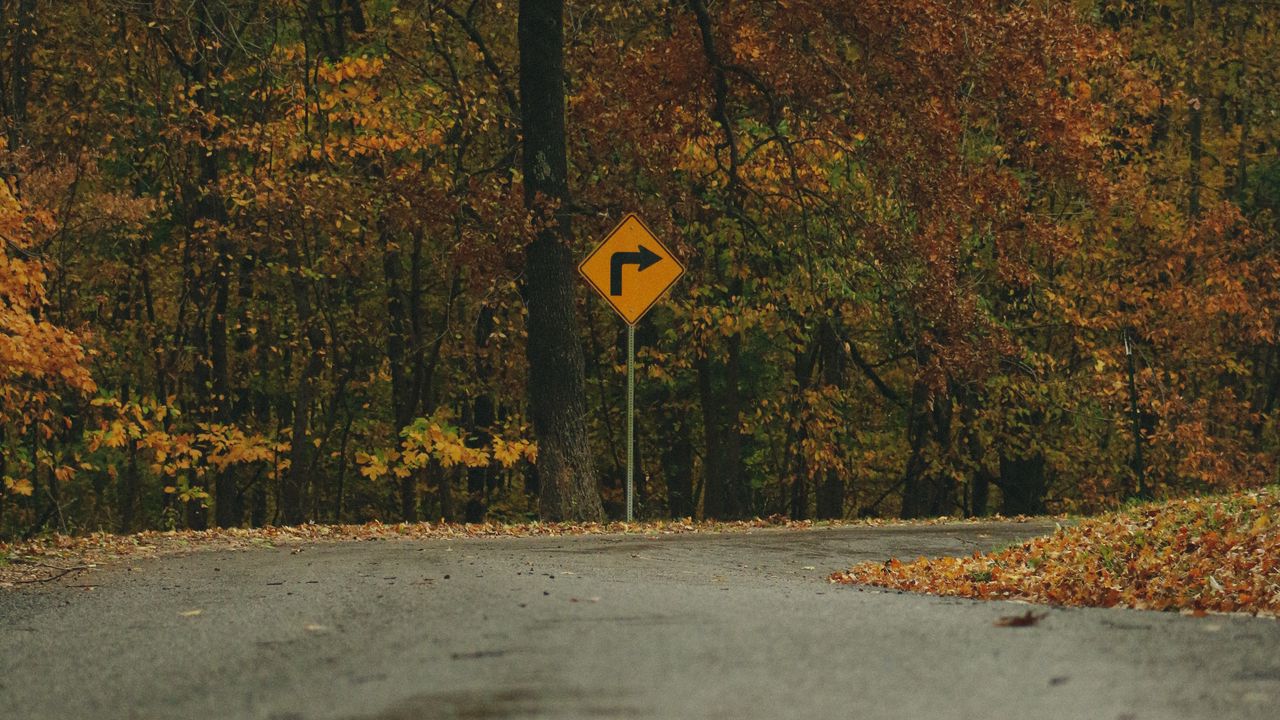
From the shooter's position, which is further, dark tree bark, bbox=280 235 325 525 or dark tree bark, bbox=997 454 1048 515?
dark tree bark, bbox=997 454 1048 515

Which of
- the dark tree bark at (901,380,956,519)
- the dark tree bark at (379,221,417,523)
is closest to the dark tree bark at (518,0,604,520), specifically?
the dark tree bark at (379,221,417,523)

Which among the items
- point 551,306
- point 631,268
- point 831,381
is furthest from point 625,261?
point 831,381

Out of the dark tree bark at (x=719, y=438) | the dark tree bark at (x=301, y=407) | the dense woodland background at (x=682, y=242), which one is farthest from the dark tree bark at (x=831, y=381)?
the dark tree bark at (x=301, y=407)

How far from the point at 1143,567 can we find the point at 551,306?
35.7 ft

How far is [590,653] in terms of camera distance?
708 cm

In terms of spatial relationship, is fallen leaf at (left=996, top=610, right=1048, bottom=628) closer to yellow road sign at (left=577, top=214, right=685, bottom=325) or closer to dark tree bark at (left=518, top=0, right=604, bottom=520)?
yellow road sign at (left=577, top=214, right=685, bottom=325)

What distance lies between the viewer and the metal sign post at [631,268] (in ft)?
63.5

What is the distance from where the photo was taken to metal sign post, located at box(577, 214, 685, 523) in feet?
63.5

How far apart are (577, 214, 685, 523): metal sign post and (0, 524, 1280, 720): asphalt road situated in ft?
25.7

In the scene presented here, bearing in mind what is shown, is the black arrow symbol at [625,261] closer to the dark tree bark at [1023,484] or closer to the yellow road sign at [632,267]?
the yellow road sign at [632,267]

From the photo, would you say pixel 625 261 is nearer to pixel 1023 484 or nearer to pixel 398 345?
pixel 398 345

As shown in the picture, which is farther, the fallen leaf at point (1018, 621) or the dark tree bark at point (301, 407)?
the dark tree bark at point (301, 407)

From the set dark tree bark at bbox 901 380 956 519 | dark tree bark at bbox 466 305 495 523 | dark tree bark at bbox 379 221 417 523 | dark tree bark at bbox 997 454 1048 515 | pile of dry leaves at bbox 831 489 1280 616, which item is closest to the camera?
pile of dry leaves at bbox 831 489 1280 616

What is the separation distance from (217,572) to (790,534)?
23.0ft
